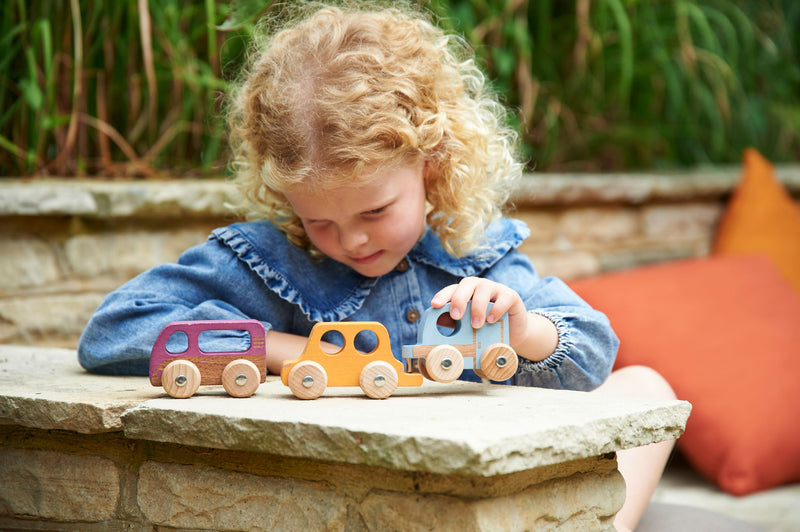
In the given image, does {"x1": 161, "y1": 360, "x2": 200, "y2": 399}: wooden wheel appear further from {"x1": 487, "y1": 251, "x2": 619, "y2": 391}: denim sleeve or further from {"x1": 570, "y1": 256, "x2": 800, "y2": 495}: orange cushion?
{"x1": 570, "y1": 256, "x2": 800, "y2": 495}: orange cushion

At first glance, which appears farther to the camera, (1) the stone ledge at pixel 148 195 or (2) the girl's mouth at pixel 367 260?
(1) the stone ledge at pixel 148 195

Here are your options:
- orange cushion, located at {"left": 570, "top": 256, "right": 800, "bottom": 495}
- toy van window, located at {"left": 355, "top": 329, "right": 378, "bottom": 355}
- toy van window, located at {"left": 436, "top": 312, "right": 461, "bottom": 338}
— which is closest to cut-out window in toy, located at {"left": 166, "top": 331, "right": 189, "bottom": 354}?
toy van window, located at {"left": 355, "top": 329, "right": 378, "bottom": 355}

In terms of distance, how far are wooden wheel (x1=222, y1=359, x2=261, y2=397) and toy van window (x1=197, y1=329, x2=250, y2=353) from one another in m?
0.13

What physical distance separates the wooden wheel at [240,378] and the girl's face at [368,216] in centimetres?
30

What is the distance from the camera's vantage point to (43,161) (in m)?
2.27

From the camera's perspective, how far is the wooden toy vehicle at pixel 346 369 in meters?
1.28

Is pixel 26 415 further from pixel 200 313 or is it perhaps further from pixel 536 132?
pixel 536 132

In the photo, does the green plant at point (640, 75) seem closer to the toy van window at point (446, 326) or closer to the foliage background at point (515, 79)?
the foliage background at point (515, 79)

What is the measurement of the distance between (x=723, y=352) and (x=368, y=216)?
127cm

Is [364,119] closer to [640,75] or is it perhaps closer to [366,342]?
[366,342]

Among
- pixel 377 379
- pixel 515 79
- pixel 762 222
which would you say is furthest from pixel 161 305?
pixel 762 222

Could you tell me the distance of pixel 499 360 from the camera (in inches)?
50.9

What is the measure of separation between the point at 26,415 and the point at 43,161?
112 cm

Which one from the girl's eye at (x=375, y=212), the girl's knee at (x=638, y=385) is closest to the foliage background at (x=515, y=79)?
the girl's eye at (x=375, y=212)
